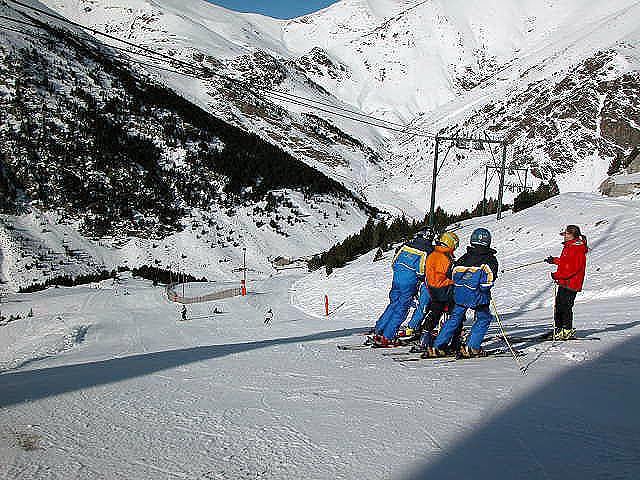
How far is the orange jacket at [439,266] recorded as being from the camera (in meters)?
6.93

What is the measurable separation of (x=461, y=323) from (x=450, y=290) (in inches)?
19.3

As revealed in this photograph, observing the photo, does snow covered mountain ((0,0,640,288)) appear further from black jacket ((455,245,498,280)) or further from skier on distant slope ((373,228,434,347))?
black jacket ((455,245,498,280))

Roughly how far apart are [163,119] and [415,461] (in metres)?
52.3

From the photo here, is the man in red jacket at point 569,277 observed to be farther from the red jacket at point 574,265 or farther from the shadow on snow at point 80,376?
the shadow on snow at point 80,376

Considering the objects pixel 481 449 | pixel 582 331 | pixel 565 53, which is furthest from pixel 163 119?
pixel 565 53

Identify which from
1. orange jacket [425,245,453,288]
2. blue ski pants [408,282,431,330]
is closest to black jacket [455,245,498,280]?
orange jacket [425,245,453,288]

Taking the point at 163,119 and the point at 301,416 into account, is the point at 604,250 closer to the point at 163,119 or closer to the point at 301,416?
the point at 301,416

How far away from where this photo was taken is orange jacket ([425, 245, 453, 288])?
6.93m

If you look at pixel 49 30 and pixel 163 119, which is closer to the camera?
pixel 163 119

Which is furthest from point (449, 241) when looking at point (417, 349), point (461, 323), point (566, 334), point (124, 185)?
point (124, 185)

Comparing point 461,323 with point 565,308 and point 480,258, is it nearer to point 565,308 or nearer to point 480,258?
point 480,258

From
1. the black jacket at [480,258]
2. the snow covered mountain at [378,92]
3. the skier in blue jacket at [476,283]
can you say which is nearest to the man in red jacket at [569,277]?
the skier in blue jacket at [476,283]

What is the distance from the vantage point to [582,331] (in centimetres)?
846

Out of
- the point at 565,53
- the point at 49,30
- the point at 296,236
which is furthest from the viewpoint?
the point at 565,53
